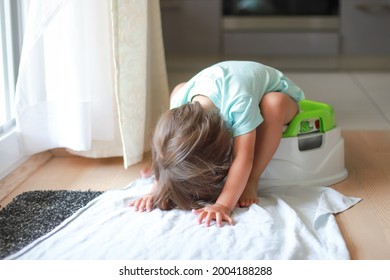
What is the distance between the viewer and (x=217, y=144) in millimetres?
1462

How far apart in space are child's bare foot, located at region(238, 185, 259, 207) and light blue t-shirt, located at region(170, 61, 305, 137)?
0.49ft

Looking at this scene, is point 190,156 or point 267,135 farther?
point 267,135

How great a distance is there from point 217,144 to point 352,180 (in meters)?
0.51

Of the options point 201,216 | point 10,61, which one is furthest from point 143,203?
point 10,61

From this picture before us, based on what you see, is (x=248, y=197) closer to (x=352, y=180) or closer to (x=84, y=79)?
(x=352, y=180)

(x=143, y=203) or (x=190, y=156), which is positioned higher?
(x=190, y=156)

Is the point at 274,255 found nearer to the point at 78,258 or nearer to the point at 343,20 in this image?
the point at 78,258

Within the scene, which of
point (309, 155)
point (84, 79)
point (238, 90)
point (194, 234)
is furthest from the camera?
point (84, 79)

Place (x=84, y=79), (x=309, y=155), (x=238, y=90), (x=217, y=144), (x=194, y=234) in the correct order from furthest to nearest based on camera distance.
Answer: (x=84, y=79), (x=309, y=155), (x=238, y=90), (x=217, y=144), (x=194, y=234)

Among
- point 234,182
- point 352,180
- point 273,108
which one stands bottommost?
point 352,180

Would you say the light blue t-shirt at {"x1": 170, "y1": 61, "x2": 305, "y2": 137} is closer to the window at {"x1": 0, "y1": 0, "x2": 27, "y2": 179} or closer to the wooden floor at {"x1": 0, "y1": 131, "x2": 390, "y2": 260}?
the wooden floor at {"x1": 0, "y1": 131, "x2": 390, "y2": 260}

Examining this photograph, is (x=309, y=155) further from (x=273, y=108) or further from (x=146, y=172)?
(x=146, y=172)

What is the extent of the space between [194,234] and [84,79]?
0.70 m

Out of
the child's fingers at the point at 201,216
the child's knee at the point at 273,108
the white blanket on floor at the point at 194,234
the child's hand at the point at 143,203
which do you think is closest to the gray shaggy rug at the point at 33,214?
the white blanket on floor at the point at 194,234
